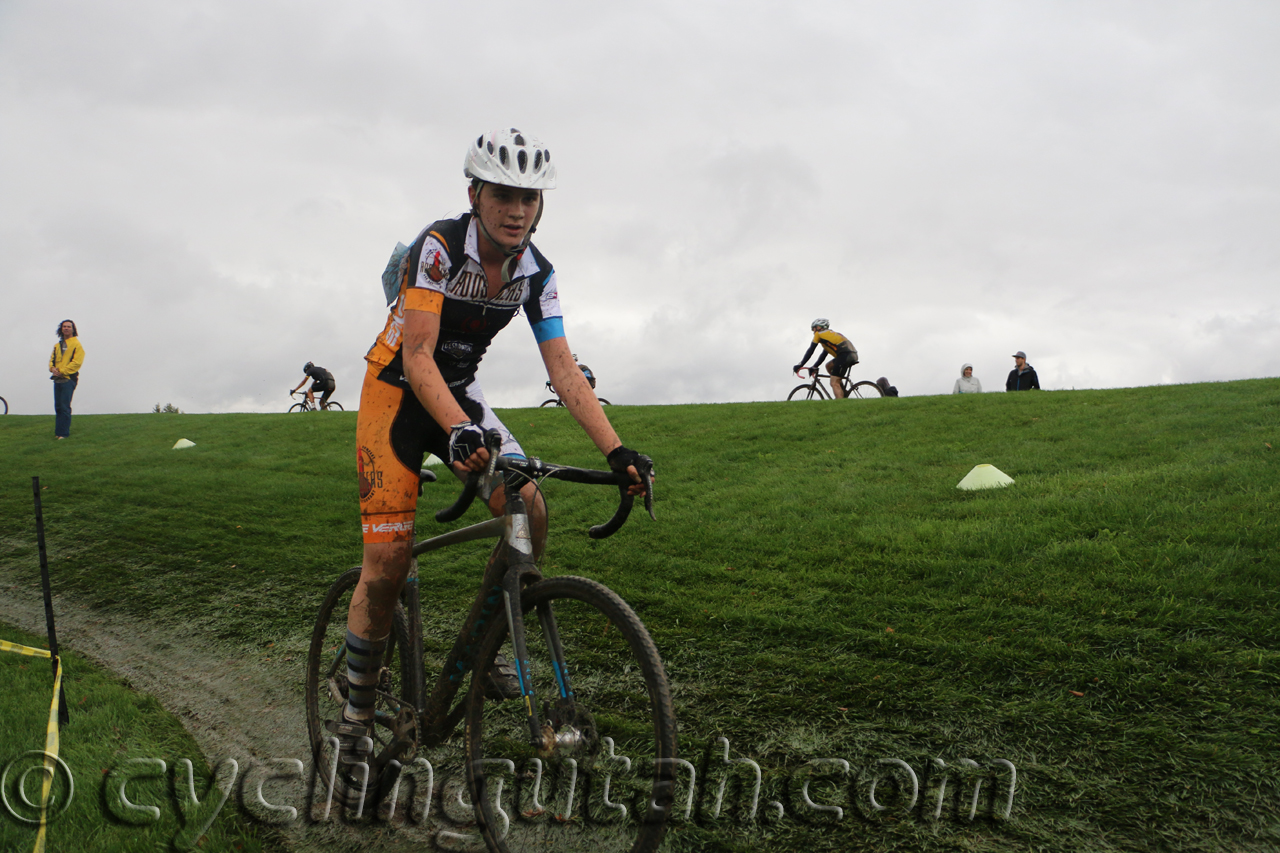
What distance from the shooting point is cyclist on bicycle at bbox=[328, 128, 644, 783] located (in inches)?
133

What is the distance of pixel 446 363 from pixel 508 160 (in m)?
0.98

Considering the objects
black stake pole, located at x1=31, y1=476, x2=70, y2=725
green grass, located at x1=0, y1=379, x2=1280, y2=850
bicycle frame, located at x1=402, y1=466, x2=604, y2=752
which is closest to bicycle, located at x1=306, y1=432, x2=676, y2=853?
bicycle frame, located at x1=402, y1=466, x2=604, y2=752

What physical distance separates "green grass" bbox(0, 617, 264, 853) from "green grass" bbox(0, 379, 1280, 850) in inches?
46.5

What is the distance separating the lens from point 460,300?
3.61 m

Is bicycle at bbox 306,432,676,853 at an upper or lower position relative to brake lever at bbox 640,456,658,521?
lower

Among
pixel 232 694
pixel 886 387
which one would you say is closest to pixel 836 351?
pixel 886 387

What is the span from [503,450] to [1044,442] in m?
9.52

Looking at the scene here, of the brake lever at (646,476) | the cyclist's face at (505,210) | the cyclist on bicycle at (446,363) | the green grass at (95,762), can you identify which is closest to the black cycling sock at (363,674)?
the cyclist on bicycle at (446,363)

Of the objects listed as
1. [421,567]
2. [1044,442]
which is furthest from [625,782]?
[1044,442]

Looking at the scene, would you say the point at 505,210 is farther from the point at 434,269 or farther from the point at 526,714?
the point at 526,714

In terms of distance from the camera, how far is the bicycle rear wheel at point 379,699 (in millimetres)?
3586

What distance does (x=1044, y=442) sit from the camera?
10.9 metres

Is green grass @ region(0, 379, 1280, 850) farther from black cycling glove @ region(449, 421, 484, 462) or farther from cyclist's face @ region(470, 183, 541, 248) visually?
cyclist's face @ region(470, 183, 541, 248)

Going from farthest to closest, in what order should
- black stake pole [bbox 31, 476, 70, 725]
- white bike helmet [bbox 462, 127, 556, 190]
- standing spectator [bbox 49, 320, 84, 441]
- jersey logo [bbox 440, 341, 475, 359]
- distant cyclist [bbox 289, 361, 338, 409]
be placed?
distant cyclist [bbox 289, 361, 338, 409], standing spectator [bbox 49, 320, 84, 441], black stake pole [bbox 31, 476, 70, 725], jersey logo [bbox 440, 341, 475, 359], white bike helmet [bbox 462, 127, 556, 190]
